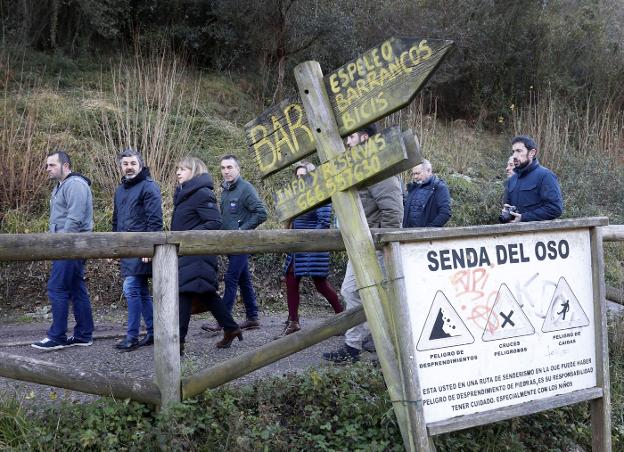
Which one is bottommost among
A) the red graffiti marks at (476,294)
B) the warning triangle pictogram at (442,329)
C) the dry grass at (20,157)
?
the warning triangle pictogram at (442,329)

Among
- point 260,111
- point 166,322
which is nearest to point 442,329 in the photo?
point 166,322

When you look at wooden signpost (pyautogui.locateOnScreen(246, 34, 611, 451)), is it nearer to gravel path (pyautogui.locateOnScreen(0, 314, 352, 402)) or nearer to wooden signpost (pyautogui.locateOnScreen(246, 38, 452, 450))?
wooden signpost (pyautogui.locateOnScreen(246, 38, 452, 450))

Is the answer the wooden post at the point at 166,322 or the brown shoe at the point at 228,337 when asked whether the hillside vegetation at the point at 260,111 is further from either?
the brown shoe at the point at 228,337

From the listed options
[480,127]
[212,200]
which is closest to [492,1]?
[480,127]

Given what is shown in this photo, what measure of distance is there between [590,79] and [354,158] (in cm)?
1714

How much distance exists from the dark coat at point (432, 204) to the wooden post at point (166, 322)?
331 centimetres

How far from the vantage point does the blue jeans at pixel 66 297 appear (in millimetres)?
6039

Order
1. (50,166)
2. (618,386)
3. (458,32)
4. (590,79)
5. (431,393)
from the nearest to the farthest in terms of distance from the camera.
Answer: (431,393), (618,386), (50,166), (458,32), (590,79)

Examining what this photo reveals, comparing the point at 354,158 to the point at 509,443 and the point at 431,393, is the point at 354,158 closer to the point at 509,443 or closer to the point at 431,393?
the point at 431,393

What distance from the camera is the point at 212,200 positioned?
571 centimetres

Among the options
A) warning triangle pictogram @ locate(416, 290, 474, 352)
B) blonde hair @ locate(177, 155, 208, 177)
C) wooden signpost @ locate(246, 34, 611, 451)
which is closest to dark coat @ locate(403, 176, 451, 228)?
blonde hair @ locate(177, 155, 208, 177)

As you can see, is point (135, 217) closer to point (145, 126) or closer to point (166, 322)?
point (166, 322)

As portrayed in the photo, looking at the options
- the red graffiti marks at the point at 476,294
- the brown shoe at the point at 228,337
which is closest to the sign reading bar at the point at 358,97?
the red graffiti marks at the point at 476,294

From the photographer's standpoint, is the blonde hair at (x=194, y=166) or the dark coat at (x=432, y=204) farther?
the dark coat at (x=432, y=204)
